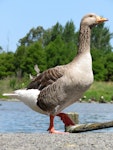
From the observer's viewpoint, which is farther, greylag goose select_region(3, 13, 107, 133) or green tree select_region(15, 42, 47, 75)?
green tree select_region(15, 42, 47, 75)

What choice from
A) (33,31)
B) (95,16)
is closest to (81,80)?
(95,16)

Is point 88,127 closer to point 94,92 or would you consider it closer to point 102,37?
point 94,92

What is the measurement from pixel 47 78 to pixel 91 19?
1.27 metres

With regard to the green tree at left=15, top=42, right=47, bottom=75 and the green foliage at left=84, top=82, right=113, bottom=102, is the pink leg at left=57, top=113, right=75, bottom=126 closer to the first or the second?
the green foliage at left=84, top=82, right=113, bottom=102

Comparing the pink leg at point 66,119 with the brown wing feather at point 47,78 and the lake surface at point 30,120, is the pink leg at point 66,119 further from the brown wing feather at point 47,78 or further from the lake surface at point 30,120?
the lake surface at point 30,120

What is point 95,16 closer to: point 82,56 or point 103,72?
point 82,56

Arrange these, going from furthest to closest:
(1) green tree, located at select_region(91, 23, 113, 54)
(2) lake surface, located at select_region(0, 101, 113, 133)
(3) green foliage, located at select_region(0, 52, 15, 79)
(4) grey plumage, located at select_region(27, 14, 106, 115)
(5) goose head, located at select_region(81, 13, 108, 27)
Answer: (1) green tree, located at select_region(91, 23, 113, 54), (3) green foliage, located at select_region(0, 52, 15, 79), (2) lake surface, located at select_region(0, 101, 113, 133), (5) goose head, located at select_region(81, 13, 108, 27), (4) grey plumage, located at select_region(27, 14, 106, 115)

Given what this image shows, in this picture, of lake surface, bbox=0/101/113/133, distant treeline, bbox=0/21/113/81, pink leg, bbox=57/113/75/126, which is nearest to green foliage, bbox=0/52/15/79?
distant treeline, bbox=0/21/113/81

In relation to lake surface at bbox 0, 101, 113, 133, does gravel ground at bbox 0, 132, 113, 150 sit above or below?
above

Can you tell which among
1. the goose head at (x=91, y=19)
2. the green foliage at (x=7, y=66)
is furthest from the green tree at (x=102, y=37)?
the goose head at (x=91, y=19)

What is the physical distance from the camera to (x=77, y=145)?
5.90 m

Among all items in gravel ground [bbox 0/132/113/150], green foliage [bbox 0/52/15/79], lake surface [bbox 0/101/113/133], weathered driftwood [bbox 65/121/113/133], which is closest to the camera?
gravel ground [bbox 0/132/113/150]

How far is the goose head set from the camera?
795 centimetres

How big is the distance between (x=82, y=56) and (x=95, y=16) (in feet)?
2.80
